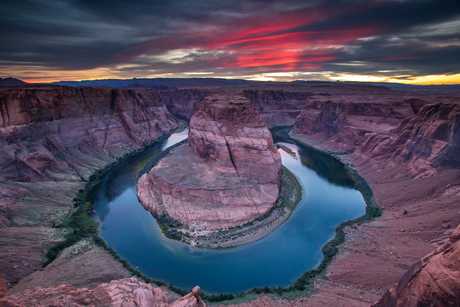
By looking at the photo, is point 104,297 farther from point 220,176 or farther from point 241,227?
point 220,176

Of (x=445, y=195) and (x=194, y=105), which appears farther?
(x=194, y=105)

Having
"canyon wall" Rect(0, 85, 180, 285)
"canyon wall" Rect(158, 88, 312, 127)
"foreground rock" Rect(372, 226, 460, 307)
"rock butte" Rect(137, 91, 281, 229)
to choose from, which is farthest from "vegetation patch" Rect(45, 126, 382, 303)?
"canyon wall" Rect(158, 88, 312, 127)

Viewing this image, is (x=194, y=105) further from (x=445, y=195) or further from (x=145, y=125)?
(x=445, y=195)

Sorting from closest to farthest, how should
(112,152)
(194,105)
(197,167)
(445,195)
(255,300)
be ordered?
1. (255,300)
2. (445,195)
3. (197,167)
4. (112,152)
5. (194,105)


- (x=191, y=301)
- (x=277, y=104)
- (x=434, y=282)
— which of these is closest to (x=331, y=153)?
(x=277, y=104)

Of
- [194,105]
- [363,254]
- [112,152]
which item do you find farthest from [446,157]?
[194,105]

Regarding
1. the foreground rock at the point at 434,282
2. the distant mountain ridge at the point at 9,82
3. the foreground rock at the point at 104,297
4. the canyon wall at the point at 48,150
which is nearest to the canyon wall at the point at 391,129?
the foreground rock at the point at 434,282

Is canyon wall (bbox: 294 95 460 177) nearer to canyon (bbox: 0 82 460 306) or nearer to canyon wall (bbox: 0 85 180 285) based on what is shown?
canyon (bbox: 0 82 460 306)
